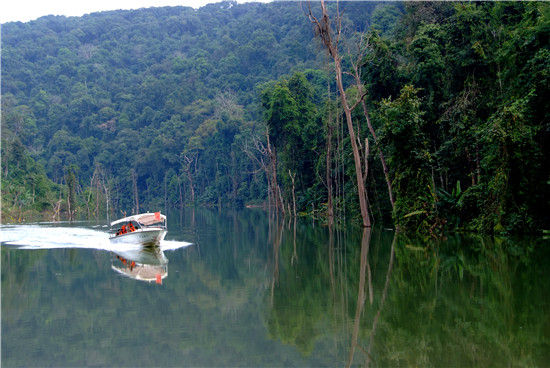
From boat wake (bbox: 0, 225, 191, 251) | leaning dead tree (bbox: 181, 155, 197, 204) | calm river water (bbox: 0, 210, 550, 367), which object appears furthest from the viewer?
leaning dead tree (bbox: 181, 155, 197, 204)

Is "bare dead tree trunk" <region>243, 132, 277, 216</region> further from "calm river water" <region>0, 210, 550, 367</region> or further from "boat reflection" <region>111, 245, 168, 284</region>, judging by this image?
"calm river water" <region>0, 210, 550, 367</region>

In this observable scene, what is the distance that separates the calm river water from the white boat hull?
12.9ft

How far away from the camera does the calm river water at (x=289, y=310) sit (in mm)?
7180

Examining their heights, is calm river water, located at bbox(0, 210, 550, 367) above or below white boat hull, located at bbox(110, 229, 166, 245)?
above

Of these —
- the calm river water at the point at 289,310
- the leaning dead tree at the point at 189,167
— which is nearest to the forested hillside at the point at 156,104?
the leaning dead tree at the point at 189,167

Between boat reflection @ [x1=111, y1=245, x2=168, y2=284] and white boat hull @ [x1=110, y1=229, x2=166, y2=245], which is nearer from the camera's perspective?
boat reflection @ [x1=111, y1=245, x2=168, y2=284]

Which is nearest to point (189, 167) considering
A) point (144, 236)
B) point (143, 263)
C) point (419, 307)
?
point (144, 236)

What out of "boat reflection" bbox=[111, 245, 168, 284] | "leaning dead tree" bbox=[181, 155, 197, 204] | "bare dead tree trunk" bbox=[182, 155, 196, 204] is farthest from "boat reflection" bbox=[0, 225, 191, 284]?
"leaning dead tree" bbox=[181, 155, 197, 204]

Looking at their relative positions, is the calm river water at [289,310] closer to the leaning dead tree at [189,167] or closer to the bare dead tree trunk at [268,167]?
the bare dead tree trunk at [268,167]

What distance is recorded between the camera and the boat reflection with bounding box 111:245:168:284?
48.3ft

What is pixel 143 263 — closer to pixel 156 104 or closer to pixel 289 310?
pixel 289 310

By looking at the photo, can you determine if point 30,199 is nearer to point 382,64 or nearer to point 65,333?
point 382,64

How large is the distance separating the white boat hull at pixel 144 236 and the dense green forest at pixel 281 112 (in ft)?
34.6

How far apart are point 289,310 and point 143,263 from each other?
9.10 metres
